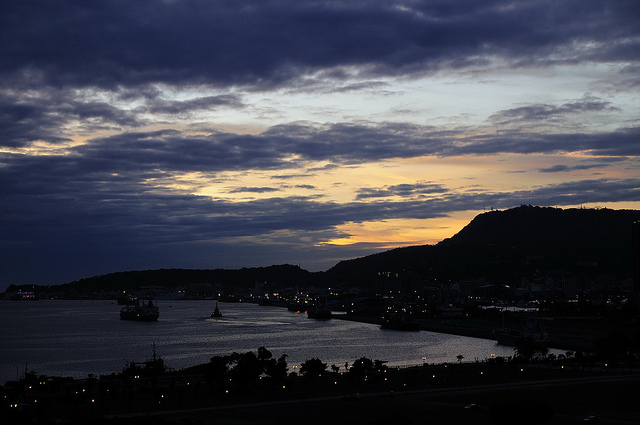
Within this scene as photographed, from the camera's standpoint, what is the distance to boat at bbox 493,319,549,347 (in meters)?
65.8

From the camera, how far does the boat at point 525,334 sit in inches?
2591

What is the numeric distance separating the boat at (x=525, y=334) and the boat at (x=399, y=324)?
16256mm

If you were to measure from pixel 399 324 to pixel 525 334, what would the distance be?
2983 cm

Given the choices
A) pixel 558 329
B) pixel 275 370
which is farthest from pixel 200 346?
pixel 558 329

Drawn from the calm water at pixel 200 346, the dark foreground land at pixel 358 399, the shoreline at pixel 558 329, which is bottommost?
the shoreline at pixel 558 329

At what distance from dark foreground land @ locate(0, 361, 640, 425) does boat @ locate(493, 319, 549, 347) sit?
24.2 metres

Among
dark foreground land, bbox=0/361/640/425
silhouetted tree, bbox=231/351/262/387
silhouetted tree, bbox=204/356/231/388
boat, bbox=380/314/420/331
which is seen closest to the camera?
dark foreground land, bbox=0/361/640/425

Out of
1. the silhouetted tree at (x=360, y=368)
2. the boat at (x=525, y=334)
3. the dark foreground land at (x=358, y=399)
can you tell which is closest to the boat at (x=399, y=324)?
the boat at (x=525, y=334)

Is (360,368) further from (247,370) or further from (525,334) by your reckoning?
(525,334)

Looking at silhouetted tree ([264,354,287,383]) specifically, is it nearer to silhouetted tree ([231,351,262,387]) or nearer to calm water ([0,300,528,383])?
silhouetted tree ([231,351,262,387])

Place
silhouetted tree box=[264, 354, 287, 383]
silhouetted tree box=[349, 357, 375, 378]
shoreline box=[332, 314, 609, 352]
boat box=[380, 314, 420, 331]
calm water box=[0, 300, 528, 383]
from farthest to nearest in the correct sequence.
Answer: boat box=[380, 314, 420, 331] → shoreline box=[332, 314, 609, 352] → calm water box=[0, 300, 528, 383] → silhouetted tree box=[349, 357, 375, 378] → silhouetted tree box=[264, 354, 287, 383]

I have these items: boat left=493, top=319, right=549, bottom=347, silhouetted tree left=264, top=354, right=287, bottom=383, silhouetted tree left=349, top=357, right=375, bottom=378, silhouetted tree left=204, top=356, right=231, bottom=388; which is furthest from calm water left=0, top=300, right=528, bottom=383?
silhouetted tree left=204, top=356, right=231, bottom=388

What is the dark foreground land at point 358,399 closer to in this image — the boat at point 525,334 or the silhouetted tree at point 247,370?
the silhouetted tree at point 247,370

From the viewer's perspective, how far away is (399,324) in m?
96.9
